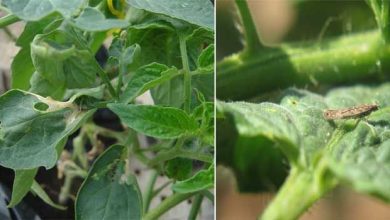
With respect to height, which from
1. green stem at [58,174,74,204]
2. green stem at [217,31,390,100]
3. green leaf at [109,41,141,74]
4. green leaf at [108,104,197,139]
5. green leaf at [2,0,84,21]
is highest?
green leaf at [2,0,84,21]

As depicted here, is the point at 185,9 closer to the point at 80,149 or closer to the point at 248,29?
the point at 248,29

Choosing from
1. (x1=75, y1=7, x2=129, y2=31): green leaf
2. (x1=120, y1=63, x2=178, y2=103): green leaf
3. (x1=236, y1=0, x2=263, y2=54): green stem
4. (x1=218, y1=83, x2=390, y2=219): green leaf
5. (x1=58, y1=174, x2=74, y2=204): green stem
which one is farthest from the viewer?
(x1=58, y1=174, x2=74, y2=204): green stem

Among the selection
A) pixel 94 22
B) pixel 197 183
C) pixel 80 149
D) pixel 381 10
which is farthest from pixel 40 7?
pixel 80 149

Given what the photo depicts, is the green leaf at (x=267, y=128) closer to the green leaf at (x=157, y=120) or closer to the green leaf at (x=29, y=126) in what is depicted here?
the green leaf at (x=157, y=120)

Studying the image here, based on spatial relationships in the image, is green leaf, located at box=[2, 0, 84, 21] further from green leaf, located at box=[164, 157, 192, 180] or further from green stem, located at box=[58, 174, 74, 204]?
green stem, located at box=[58, 174, 74, 204]

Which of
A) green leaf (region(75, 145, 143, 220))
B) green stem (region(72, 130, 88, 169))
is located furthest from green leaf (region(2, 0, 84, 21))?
green stem (region(72, 130, 88, 169))
